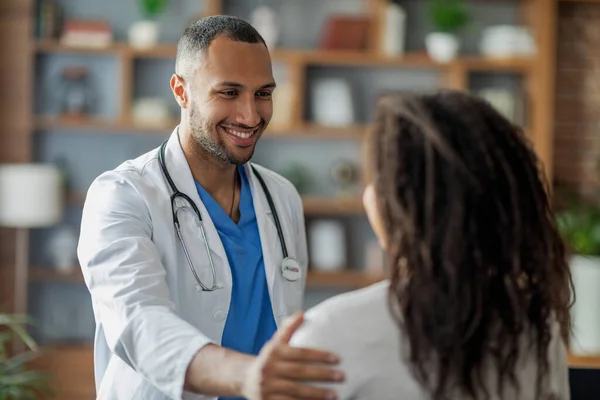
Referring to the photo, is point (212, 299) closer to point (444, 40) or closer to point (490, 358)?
point (490, 358)

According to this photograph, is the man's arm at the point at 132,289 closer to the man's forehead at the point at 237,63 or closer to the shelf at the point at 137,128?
the man's forehead at the point at 237,63

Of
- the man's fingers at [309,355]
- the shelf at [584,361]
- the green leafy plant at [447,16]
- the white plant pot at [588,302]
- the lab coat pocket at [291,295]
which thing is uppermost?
the green leafy plant at [447,16]

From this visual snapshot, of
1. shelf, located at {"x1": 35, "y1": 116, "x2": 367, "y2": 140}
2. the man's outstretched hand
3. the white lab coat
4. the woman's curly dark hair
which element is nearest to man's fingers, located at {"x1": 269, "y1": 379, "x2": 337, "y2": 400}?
the man's outstretched hand

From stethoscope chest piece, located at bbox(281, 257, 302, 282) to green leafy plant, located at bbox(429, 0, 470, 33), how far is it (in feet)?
11.3

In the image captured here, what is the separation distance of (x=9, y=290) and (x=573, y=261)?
10.3ft

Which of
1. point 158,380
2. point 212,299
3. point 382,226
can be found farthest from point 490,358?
point 212,299

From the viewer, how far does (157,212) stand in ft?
5.85

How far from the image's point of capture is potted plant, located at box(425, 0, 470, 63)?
5129mm

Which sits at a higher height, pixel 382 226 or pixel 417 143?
pixel 417 143

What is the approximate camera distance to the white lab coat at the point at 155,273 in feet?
4.69

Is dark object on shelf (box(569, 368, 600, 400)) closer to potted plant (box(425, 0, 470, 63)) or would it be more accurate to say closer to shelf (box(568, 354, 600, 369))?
shelf (box(568, 354, 600, 369))

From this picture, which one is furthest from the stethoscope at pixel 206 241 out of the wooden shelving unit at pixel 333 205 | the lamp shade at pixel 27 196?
the wooden shelving unit at pixel 333 205

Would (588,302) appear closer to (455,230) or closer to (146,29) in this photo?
(146,29)

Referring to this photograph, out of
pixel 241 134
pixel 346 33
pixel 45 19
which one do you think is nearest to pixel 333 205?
pixel 346 33
